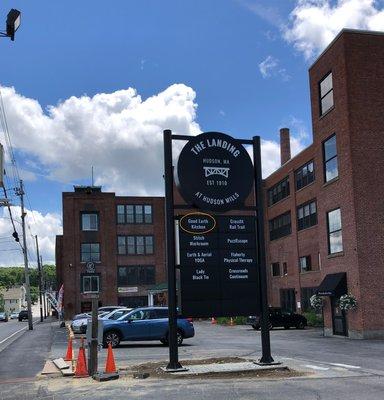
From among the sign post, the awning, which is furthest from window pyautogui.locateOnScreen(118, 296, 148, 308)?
the sign post

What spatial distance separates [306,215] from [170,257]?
3045 centimetres

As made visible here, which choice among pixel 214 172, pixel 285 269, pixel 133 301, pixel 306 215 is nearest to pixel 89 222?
pixel 133 301

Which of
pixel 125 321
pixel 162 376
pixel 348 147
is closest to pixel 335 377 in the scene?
pixel 162 376

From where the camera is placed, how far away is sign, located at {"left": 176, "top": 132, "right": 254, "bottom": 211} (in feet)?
46.7

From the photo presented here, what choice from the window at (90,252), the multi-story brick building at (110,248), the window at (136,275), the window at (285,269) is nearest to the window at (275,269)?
the window at (285,269)

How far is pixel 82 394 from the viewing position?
1116 centimetres

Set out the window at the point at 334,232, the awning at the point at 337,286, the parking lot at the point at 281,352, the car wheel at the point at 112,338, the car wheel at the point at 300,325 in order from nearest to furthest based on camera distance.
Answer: the parking lot at the point at 281,352 < the car wheel at the point at 112,338 < the awning at the point at 337,286 < the window at the point at 334,232 < the car wheel at the point at 300,325

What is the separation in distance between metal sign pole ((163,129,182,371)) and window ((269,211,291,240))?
3354cm

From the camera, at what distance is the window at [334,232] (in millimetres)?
28608

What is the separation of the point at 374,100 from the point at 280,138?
92.7 feet

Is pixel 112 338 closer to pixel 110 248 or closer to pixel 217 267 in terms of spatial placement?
pixel 217 267

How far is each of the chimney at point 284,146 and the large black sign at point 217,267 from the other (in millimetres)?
40927

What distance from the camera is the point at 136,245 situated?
65.5 metres

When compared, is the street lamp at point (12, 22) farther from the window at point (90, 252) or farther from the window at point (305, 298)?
the window at point (90, 252)
